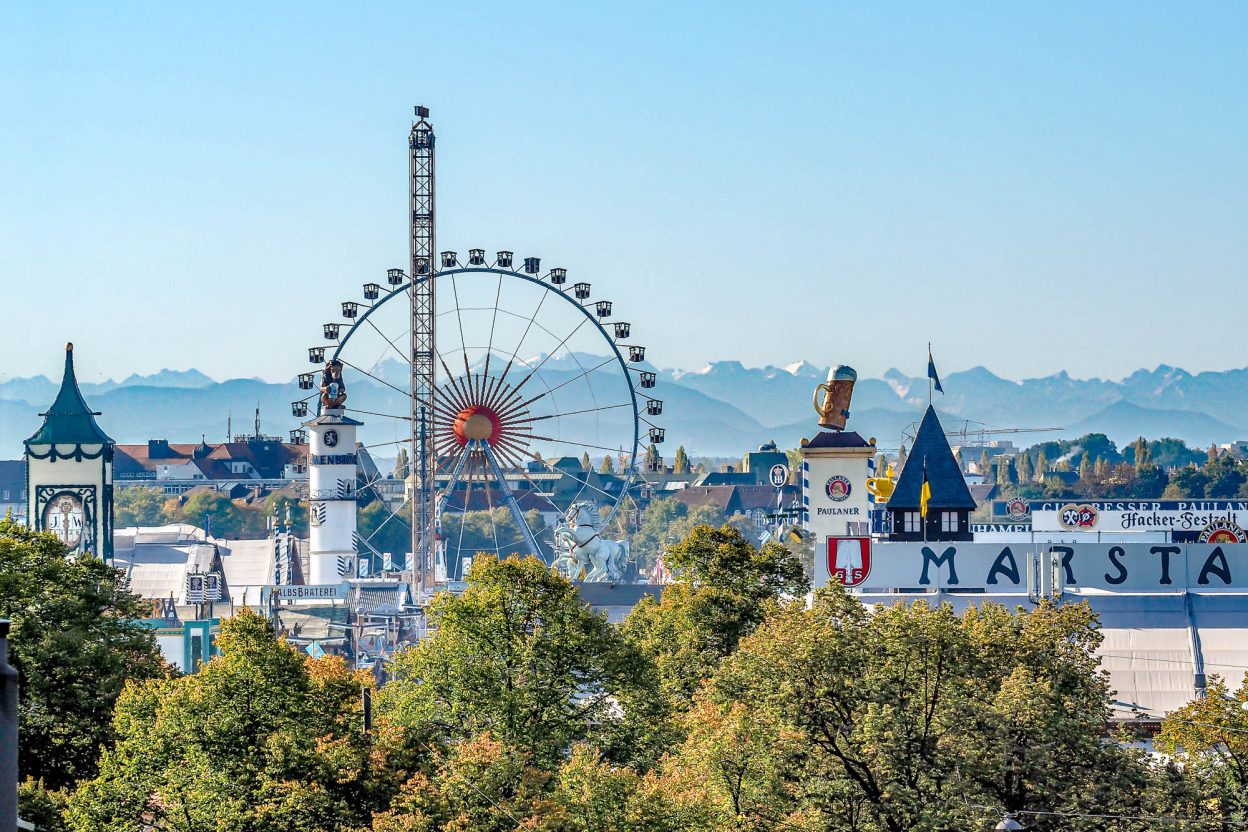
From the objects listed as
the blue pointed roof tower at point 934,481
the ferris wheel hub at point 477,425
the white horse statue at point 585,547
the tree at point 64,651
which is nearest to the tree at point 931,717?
the tree at point 64,651

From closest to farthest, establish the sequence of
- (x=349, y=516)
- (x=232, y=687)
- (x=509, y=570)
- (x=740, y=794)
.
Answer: (x=740, y=794), (x=232, y=687), (x=509, y=570), (x=349, y=516)

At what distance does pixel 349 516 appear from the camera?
558 ft

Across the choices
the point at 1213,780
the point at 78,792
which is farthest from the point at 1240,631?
the point at 78,792

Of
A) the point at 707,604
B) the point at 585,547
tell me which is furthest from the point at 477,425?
the point at 707,604

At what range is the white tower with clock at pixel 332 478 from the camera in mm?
168000

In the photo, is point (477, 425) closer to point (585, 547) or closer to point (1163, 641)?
point (585, 547)

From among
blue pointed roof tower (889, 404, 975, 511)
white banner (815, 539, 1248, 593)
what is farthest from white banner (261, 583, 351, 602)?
white banner (815, 539, 1248, 593)

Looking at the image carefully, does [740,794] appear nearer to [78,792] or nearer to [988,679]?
[988,679]

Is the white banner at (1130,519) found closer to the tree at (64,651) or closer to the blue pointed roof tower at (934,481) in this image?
the blue pointed roof tower at (934,481)

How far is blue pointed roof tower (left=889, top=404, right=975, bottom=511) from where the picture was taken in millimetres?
90562

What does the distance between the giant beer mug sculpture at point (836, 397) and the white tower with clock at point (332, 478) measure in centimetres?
6201

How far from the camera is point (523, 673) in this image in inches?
2301

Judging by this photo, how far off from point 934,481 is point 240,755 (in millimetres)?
44809

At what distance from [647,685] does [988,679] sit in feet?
45.6
